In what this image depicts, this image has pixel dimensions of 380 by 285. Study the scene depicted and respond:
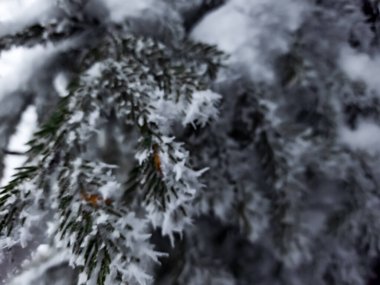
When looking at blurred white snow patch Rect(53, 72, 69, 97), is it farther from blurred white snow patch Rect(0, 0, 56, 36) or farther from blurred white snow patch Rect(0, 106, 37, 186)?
blurred white snow patch Rect(0, 0, 56, 36)

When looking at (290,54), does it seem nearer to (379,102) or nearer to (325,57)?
(325,57)

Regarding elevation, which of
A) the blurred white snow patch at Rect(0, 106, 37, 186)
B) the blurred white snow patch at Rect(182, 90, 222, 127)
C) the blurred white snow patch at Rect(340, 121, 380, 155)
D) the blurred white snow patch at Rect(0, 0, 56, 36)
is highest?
the blurred white snow patch at Rect(0, 0, 56, 36)

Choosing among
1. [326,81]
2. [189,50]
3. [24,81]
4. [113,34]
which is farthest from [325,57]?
[24,81]

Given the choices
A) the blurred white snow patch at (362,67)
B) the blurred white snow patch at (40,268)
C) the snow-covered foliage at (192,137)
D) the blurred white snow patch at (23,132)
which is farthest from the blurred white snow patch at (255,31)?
the blurred white snow patch at (40,268)

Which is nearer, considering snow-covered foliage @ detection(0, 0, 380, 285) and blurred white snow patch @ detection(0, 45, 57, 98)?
snow-covered foliage @ detection(0, 0, 380, 285)

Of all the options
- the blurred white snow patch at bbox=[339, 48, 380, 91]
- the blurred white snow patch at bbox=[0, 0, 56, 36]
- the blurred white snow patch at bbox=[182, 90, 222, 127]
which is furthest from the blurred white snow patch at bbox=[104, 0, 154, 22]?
the blurred white snow patch at bbox=[339, 48, 380, 91]

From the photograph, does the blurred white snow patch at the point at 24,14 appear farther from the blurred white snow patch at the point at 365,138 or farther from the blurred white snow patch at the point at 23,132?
the blurred white snow patch at the point at 365,138

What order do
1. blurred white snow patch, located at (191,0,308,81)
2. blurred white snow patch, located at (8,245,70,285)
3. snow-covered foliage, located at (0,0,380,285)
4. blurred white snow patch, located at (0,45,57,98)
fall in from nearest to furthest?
snow-covered foliage, located at (0,0,380,285) < blurred white snow patch, located at (0,45,57,98) < blurred white snow patch, located at (191,0,308,81) < blurred white snow patch, located at (8,245,70,285)
